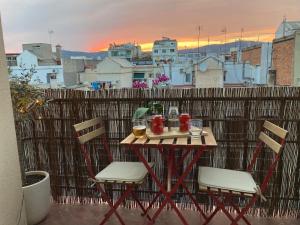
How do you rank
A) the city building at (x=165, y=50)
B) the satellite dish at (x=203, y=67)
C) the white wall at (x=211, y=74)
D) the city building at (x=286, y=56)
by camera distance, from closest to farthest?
the white wall at (x=211, y=74), the city building at (x=165, y=50), the satellite dish at (x=203, y=67), the city building at (x=286, y=56)

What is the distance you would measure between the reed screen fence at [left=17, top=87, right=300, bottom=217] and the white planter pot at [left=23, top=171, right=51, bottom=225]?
0.44 meters

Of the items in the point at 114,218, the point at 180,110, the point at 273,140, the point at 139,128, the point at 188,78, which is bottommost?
the point at 114,218

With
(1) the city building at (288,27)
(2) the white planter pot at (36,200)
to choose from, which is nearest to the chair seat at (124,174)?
(2) the white planter pot at (36,200)

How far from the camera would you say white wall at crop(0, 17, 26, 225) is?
1.96 m

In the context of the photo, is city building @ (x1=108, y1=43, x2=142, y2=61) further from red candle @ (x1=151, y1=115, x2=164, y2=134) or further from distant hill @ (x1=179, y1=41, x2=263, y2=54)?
red candle @ (x1=151, y1=115, x2=164, y2=134)

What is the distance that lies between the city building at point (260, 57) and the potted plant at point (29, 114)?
11.5 feet

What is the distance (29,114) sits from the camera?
2.53 meters

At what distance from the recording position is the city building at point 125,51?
4133mm

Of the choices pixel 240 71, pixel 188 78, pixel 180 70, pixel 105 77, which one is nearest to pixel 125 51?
pixel 105 77

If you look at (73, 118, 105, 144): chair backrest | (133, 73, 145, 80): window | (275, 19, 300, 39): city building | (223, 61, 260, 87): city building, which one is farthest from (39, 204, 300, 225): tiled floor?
(275, 19, 300, 39): city building

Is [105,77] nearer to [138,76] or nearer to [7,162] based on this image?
[138,76]

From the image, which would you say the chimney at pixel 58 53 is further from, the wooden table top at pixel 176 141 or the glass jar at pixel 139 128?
the wooden table top at pixel 176 141

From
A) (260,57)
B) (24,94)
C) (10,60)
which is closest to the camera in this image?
(24,94)

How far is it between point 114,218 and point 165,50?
264 cm
